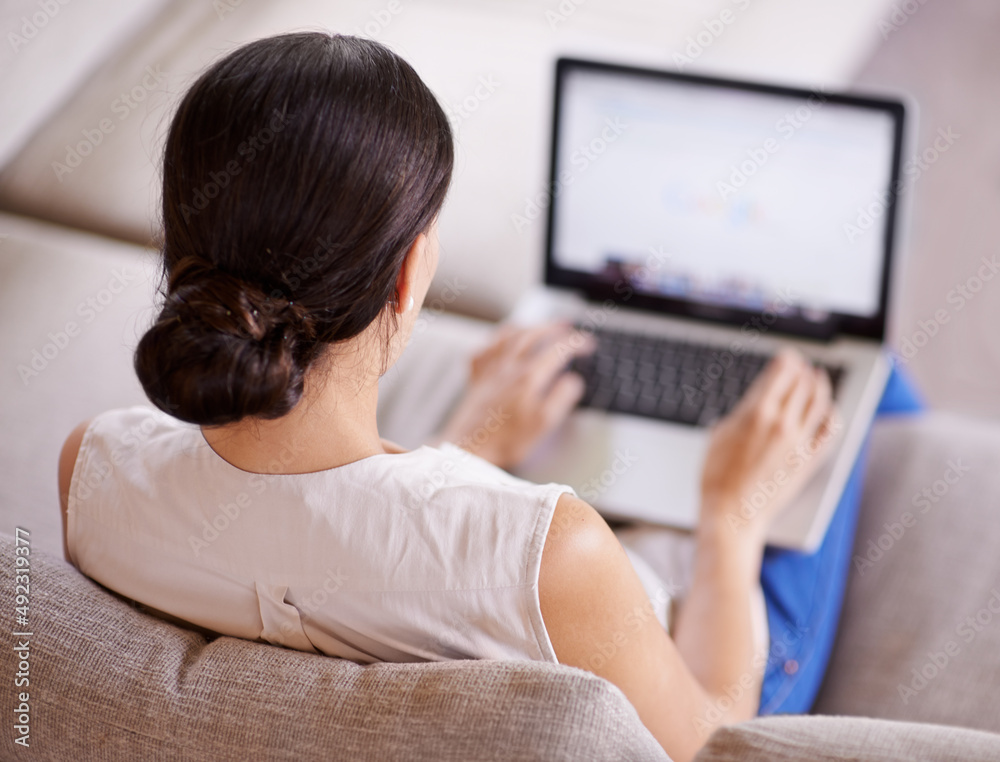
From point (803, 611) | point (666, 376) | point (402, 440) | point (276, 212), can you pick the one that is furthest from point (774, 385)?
point (276, 212)

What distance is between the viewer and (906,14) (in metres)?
2.41

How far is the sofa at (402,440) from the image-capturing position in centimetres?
55

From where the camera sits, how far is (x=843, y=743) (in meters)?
0.52

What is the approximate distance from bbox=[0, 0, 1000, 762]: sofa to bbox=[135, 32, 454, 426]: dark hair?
18cm

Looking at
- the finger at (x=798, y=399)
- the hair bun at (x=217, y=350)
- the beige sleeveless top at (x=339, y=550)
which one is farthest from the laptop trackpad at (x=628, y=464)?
the hair bun at (x=217, y=350)

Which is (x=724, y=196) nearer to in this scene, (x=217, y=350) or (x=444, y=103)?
(x=444, y=103)

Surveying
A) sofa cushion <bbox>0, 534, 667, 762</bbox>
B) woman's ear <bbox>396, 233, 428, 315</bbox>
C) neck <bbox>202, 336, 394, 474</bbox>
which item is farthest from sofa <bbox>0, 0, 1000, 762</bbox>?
woman's ear <bbox>396, 233, 428, 315</bbox>

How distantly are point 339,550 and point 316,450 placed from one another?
7 cm

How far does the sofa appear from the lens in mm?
551

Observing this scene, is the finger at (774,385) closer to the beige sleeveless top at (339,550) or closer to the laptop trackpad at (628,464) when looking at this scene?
the laptop trackpad at (628,464)

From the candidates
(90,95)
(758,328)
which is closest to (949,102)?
(758,328)

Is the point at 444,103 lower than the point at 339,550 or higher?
higher

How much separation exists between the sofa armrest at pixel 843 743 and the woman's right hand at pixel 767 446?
0.46 meters

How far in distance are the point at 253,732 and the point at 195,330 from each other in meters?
0.25
